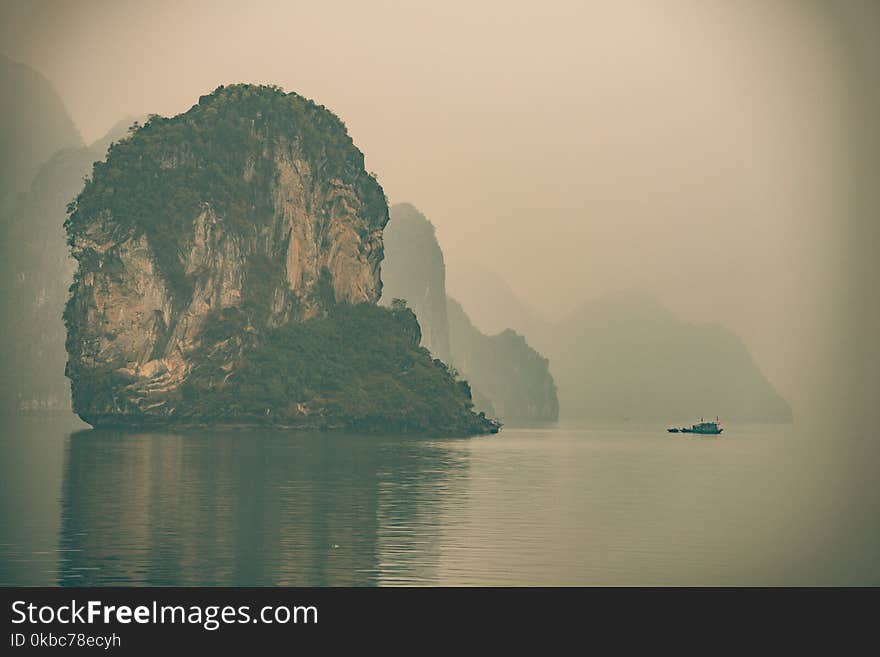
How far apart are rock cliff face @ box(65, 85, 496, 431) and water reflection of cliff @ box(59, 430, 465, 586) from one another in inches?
979

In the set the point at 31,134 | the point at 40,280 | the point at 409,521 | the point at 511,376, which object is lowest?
the point at 409,521

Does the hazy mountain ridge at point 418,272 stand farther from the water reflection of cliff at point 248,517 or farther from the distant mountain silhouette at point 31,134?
the water reflection of cliff at point 248,517

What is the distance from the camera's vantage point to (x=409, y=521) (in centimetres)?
2000

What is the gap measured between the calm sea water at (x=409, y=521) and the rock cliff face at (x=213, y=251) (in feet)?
79.1

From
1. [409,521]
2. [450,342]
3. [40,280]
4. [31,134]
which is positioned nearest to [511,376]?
[450,342]

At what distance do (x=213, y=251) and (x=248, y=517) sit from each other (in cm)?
4678

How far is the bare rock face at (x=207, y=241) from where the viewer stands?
62.2 m

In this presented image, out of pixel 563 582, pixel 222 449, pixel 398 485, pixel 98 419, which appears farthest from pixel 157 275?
pixel 563 582

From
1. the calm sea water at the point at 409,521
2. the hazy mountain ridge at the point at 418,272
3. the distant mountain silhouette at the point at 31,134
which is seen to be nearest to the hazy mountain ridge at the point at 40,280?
the distant mountain silhouette at the point at 31,134

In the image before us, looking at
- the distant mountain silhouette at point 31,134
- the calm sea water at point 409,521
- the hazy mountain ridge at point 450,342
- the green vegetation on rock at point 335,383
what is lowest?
the calm sea water at point 409,521

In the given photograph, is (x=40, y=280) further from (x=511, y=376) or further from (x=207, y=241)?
(x=207, y=241)
